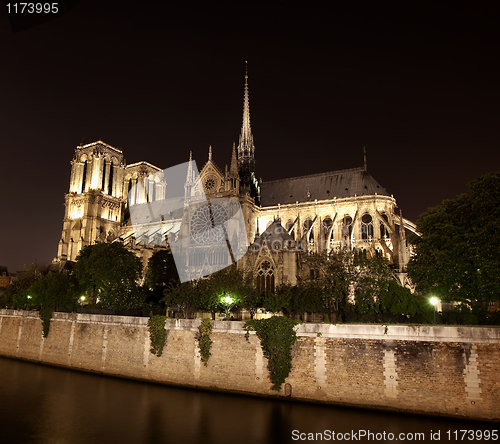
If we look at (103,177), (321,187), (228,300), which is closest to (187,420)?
(228,300)

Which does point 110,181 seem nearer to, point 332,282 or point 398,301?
point 332,282

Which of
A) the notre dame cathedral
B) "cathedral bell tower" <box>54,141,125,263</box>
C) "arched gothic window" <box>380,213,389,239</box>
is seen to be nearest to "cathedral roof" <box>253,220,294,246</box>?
the notre dame cathedral

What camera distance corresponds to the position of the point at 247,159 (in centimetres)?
5197

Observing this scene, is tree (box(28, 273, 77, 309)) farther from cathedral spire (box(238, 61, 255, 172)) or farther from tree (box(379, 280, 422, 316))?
cathedral spire (box(238, 61, 255, 172))

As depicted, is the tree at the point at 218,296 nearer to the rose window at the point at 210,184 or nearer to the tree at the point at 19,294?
the tree at the point at 19,294

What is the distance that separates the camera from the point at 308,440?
13.1 m

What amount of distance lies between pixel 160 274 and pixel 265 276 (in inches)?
431

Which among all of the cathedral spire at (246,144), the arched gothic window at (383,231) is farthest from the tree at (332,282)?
the cathedral spire at (246,144)

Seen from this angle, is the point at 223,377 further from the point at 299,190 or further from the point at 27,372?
the point at 299,190

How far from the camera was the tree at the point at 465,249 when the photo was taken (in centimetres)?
1767

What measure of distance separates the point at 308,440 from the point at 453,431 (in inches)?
190

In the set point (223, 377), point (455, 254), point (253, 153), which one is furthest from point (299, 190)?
point (223, 377)

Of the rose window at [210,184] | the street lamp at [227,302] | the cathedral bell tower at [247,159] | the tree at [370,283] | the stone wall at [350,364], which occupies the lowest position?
the stone wall at [350,364]

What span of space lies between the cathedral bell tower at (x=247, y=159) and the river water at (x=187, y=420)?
31.9m
